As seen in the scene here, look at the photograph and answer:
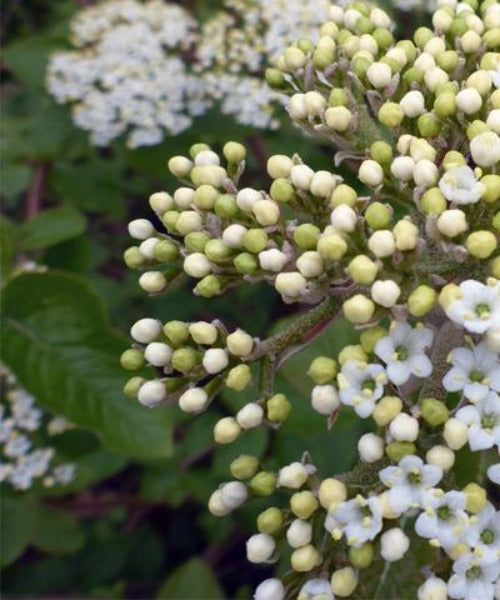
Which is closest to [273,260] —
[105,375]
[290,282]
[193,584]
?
[290,282]

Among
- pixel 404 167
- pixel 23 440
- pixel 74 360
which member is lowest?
pixel 23 440

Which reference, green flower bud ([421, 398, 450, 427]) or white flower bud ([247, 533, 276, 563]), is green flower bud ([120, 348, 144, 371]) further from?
green flower bud ([421, 398, 450, 427])

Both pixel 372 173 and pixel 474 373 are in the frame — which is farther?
pixel 372 173

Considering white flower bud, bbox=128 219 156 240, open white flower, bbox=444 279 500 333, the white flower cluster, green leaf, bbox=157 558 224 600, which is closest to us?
open white flower, bbox=444 279 500 333

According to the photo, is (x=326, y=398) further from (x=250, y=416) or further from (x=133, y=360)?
(x=133, y=360)

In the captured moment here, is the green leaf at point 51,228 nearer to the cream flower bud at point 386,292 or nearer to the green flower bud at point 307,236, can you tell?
the green flower bud at point 307,236

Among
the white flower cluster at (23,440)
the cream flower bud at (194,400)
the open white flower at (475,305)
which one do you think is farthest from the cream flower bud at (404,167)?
the white flower cluster at (23,440)

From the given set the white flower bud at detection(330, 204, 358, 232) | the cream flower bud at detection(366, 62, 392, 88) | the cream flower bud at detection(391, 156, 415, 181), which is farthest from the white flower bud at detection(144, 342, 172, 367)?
Result: the cream flower bud at detection(366, 62, 392, 88)
